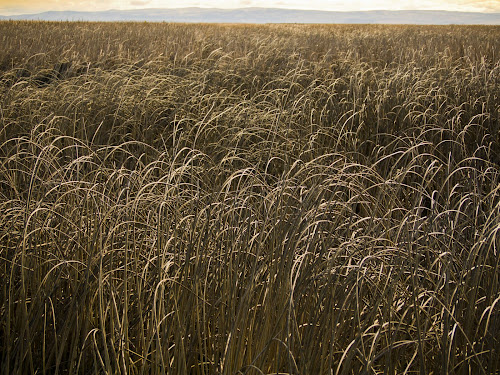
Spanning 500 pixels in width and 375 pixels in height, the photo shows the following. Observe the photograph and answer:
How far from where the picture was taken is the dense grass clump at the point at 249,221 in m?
1.20

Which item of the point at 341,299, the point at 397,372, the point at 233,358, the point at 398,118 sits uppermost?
the point at 398,118

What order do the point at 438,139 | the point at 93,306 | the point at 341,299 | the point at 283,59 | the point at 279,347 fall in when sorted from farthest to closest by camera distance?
the point at 283,59, the point at 438,139, the point at 93,306, the point at 341,299, the point at 279,347

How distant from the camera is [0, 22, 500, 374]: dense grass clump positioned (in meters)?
1.20

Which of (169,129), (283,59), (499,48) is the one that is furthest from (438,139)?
(499,48)

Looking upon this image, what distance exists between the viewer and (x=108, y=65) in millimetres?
6152

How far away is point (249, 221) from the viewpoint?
130cm

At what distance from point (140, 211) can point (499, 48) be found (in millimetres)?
7841

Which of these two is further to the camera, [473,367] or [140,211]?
[140,211]

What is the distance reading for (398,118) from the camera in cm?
354

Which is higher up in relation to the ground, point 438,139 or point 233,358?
point 438,139

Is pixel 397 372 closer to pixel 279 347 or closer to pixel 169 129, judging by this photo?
pixel 279 347

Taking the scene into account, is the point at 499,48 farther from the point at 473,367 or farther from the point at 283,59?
the point at 473,367

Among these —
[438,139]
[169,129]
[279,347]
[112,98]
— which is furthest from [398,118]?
[279,347]

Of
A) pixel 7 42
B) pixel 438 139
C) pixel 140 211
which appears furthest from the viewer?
pixel 7 42
